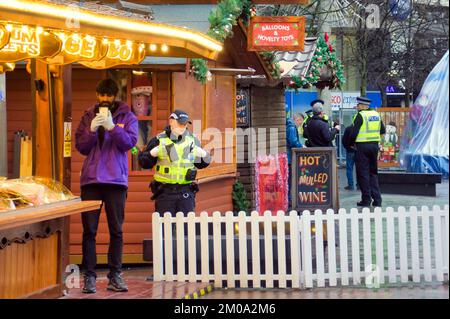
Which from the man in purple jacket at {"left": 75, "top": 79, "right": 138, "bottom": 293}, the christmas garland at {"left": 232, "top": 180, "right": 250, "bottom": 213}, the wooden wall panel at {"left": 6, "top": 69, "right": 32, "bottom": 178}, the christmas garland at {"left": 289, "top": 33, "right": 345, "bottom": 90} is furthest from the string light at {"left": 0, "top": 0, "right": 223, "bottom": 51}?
the christmas garland at {"left": 289, "top": 33, "right": 345, "bottom": 90}

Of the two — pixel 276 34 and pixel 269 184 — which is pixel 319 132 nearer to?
pixel 269 184

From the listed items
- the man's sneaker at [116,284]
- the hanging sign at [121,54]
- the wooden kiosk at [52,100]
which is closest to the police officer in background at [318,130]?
the hanging sign at [121,54]

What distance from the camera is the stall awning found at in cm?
743

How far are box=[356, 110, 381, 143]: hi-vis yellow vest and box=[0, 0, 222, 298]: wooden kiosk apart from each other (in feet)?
27.8

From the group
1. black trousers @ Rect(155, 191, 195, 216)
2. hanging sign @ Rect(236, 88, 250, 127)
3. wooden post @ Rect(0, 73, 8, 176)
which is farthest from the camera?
hanging sign @ Rect(236, 88, 250, 127)

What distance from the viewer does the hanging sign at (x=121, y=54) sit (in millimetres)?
9870

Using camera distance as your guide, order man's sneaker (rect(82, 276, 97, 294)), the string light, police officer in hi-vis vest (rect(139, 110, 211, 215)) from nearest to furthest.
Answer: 1. the string light
2. man's sneaker (rect(82, 276, 97, 294))
3. police officer in hi-vis vest (rect(139, 110, 211, 215))

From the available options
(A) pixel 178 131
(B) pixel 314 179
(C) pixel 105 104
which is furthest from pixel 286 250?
(B) pixel 314 179

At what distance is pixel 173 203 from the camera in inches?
420

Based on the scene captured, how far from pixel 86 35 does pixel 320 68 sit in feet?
36.1

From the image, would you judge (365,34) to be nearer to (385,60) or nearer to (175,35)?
(385,60)

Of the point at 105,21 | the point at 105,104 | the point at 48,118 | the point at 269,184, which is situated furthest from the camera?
the point at 269,184

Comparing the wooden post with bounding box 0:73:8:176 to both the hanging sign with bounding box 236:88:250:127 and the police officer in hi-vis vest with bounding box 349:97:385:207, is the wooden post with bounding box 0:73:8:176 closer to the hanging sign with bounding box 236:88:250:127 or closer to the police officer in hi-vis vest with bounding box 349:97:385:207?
the hanging sign with bounding box 236:88:250:127
